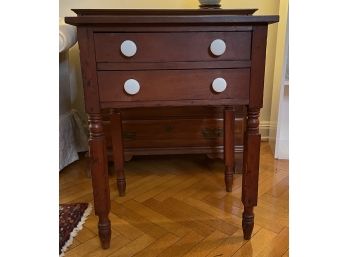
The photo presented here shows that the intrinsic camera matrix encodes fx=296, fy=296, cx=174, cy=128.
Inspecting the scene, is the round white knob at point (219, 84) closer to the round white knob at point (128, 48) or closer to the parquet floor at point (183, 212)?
the round white knob at point (128, 48)

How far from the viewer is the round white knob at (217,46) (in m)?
0.75

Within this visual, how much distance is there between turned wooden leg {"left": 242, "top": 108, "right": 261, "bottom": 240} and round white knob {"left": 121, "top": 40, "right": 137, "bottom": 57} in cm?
35

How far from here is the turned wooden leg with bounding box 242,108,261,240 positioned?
0.83 metres

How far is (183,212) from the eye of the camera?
1118 mm

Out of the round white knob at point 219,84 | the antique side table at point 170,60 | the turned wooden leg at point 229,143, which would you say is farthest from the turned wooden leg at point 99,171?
the turned wooden leg at point 229,143

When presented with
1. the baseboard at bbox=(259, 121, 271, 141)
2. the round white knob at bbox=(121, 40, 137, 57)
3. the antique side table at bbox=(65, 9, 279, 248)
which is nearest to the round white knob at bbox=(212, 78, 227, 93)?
the antique side table at bbox=(65, 9, 279, 248)

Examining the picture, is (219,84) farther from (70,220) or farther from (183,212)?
(70,220)

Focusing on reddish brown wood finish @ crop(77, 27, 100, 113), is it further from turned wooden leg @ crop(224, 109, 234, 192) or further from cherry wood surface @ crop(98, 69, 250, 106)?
turned wooden leg @ crop(224, 109, 234, 192)

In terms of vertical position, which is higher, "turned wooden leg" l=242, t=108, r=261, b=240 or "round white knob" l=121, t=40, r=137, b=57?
"round white knob" l=121, t=40, r=137, b=57
